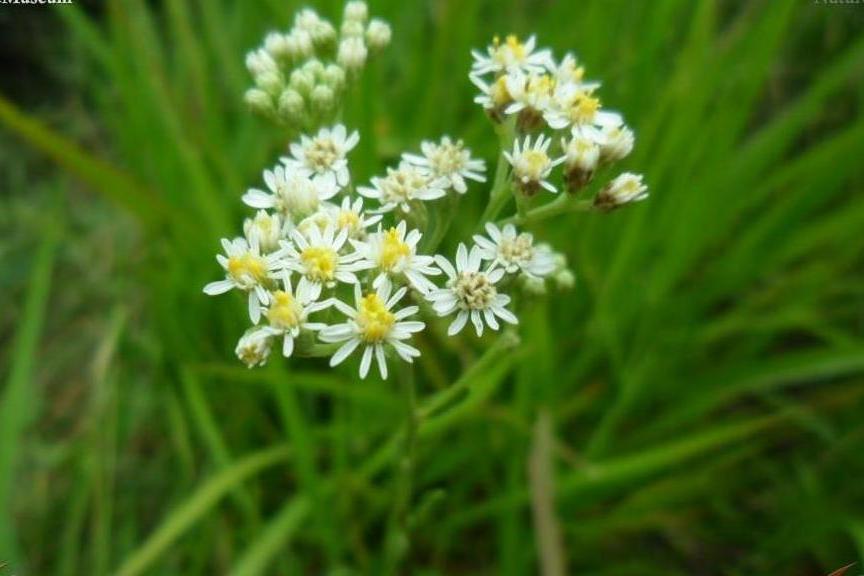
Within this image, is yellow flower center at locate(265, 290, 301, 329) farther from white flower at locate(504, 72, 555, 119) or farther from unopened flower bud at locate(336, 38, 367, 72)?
unopened flower bud at locate(336, 38, 367, 72)

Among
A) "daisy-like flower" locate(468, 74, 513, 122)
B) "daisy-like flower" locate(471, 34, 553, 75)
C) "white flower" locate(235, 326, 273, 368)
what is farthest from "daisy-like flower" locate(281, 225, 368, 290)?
"daisy-like flower" locate(471, 34, 553, 75)

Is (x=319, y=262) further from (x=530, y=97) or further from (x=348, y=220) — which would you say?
(x=530, y=97)

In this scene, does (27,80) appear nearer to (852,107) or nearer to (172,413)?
(172,413)

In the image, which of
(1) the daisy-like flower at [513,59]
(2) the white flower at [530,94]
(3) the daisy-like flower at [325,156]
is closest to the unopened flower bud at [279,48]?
(3) the daisy-like flower at [325,156]

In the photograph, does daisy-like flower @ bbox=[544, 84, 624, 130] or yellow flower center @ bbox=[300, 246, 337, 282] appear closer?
yellow flower center @ bbox=[300, 246, 337, 282]

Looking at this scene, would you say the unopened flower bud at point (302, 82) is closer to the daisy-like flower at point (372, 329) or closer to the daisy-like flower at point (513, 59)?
the daisy-like flower at point (513, 59)

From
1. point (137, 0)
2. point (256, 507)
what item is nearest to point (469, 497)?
point (256, 507)
